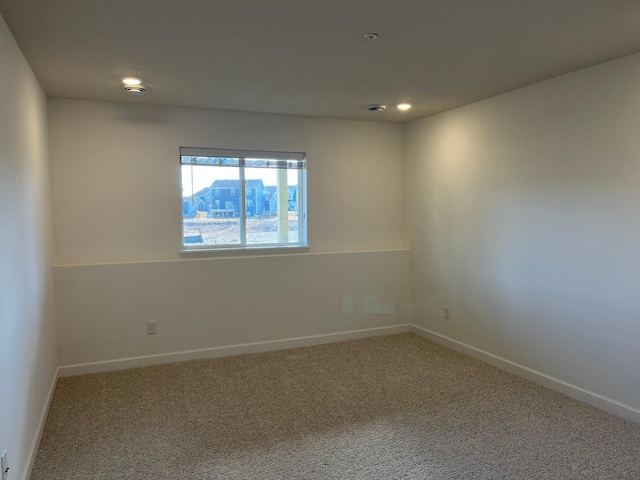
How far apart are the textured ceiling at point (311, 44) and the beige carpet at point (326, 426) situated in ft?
7.44

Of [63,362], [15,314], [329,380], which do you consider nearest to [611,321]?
[329,380]

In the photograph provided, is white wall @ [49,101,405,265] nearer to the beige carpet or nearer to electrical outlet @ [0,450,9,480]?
the beige carpet

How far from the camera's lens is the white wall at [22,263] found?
193cm

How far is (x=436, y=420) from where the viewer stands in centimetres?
274

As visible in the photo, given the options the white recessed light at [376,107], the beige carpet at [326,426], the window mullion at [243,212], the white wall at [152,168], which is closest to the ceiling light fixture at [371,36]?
the white recessed light at [376,107]

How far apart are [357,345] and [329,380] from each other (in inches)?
37.1

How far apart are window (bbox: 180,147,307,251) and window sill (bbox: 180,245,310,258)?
5 cm

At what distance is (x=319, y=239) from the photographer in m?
4.39

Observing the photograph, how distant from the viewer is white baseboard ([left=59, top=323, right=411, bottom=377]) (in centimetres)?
357

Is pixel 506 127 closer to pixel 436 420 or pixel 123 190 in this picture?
pixel 436 420

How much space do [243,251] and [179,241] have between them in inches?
23.5

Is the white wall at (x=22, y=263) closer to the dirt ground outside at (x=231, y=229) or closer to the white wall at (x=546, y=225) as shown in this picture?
the dirt ground outside at (x=231, y=229)

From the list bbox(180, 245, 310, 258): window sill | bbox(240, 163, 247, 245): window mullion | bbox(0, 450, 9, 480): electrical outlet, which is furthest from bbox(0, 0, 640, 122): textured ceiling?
bbox(0, 450, 9, 480): electrical outlet

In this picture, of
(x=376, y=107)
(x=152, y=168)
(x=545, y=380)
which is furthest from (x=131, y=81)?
(x=545, y=380)
